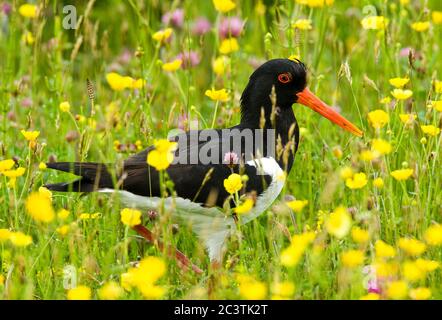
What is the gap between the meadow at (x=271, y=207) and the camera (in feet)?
10.5

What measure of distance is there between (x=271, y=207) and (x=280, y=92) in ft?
1.87

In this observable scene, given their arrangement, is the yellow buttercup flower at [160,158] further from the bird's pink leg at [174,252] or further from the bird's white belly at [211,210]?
the bird's white belly at [211,210]

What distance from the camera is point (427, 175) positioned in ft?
14.1

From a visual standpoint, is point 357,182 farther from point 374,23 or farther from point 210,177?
point 374,23

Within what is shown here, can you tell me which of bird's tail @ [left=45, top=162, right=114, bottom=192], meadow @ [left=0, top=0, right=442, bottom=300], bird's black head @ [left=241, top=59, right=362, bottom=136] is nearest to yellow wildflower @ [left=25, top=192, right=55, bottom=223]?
meadow @ [left=0, top=0, right=442, bottom=300]

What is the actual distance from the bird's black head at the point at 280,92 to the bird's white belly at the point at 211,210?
1.29 ft

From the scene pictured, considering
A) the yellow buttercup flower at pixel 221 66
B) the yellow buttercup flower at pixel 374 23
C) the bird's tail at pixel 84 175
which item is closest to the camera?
the bird's tail at pixel 84 175

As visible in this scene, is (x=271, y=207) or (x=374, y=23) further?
(x=374, y=23)

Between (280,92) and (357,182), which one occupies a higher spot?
(280,92)

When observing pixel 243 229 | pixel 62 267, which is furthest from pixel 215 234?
pixel 62 267

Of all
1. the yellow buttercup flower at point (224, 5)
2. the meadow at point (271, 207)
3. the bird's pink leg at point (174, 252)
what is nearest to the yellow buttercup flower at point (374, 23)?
the meadow at point (271, 207)

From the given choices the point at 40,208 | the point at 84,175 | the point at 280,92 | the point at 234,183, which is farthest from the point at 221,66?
the point at 40,208

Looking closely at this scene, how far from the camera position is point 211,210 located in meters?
4.13
